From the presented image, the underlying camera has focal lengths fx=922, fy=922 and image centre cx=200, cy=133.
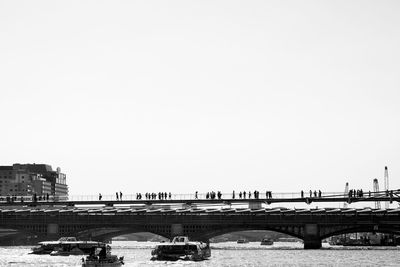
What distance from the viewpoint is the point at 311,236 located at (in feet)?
607

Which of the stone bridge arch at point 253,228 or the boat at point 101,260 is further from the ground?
the stone bridge arch at point 253,228

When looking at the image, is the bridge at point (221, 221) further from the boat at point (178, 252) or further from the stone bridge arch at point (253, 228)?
the boat at point (178, 252)

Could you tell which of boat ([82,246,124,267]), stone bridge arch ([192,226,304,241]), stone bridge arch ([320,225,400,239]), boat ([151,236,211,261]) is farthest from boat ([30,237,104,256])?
stone bridge arch ([320,225,400,239])

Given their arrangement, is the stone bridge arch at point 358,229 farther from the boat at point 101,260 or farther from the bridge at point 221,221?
the boat at point 101,260

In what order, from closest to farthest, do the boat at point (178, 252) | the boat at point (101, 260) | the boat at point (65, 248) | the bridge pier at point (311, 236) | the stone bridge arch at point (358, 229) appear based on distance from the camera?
1. the boat at point (101, 260)
2. the boat at point (178, 252)
3. the boat at point (65, 248)
4. the stone bridge arch at point (358, 229)
5. the bridge pier at point (311, 236)

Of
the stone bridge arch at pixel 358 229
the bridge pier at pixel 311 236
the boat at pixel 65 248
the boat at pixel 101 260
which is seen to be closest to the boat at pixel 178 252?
the boat at pixel 101 260

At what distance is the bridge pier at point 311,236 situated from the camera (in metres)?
184

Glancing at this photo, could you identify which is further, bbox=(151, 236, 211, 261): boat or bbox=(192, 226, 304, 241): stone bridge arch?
bbox=(192, 226, 304, 241): stone bridge arch

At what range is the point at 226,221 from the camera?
187 metres

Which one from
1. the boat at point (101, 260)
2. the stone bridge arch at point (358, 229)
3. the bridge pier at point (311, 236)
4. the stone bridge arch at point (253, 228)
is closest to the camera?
the boat at point (101, 260)

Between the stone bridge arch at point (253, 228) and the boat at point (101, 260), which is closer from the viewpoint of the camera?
the boat at point (101, 260)

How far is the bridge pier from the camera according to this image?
184 meters

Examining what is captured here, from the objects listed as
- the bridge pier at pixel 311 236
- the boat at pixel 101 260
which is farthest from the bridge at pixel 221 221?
the boat at pixel 101 260

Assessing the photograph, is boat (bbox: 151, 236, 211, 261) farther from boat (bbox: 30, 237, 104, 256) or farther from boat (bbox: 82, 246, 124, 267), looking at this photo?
boat (bbox: 30, 237, 104, 256)
